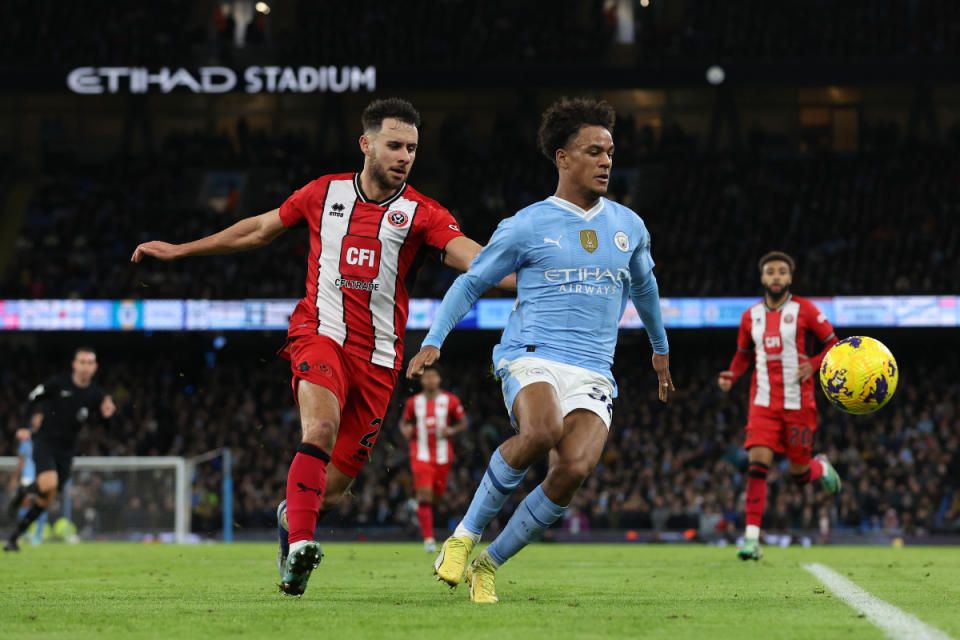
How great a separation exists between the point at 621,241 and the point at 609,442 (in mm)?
21241

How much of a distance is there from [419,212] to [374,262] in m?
0.36

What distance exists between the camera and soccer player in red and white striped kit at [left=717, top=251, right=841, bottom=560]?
11.1 meters

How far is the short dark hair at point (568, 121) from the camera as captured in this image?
20.0ft

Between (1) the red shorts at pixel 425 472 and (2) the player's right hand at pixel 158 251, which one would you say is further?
(1) the red shorts at pixel 425 472

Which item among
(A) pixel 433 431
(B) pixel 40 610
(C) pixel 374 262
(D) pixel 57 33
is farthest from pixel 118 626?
(D) pixel 57 33

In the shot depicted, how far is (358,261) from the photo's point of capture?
646cm

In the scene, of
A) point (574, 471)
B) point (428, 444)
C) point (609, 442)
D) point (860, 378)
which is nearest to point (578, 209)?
point (574, 471)

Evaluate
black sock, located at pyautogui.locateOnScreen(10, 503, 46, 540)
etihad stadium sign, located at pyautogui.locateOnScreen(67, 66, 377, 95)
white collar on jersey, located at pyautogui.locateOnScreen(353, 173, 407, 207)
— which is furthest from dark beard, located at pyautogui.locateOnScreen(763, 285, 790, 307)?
etihad stadium sign, located at pyautogui.locateOnScreen(67, 66, 377, 95)

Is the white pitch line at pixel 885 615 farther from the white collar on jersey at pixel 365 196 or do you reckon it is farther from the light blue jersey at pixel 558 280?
the white collar on jersey at pixel 365 196

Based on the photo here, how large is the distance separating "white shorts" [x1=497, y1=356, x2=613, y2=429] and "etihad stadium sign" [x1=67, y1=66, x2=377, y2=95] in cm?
2426

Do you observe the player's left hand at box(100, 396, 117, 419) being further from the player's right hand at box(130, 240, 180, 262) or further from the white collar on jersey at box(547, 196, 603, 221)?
the white collar on jersey at box(547, 196, 603, 221)

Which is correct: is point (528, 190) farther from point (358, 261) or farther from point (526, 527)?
point (526, 527)

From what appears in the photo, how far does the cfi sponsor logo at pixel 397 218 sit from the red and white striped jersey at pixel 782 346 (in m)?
5.35

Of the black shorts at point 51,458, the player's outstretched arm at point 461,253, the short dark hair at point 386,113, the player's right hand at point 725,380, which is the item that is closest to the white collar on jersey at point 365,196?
the short dark hair at point 386,113
